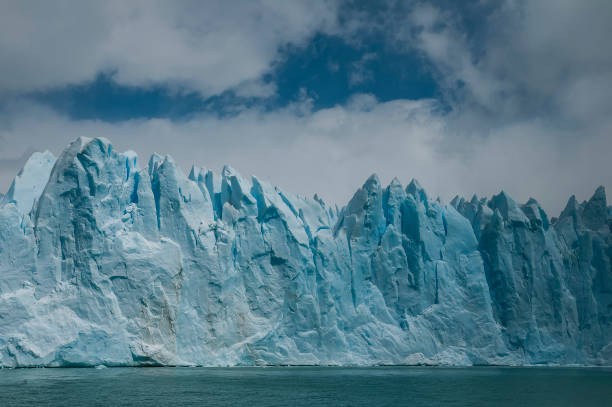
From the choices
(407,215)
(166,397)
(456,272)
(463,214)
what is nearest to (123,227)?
(166,397)

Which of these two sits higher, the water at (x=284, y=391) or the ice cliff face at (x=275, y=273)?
the ice cliff face at (x=275, y=273)

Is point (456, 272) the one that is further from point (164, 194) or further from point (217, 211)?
point (164, 194)

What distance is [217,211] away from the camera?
1750 inches

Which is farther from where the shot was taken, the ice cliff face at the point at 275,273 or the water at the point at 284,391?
the ice cliff face at the point at 275,273

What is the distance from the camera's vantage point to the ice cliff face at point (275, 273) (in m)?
35.4

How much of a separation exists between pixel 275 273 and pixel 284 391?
16383 mm

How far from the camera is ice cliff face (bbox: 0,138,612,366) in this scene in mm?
35375

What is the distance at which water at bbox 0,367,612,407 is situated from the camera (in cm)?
2208

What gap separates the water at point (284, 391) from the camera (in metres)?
22.1

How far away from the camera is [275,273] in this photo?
4222 centimetres

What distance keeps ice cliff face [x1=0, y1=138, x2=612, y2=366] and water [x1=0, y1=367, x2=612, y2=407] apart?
17.4 feet

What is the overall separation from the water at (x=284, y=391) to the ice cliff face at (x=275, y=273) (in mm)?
5301

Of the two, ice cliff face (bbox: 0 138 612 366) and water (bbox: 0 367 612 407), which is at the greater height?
ice cliff face (bbox: 0 138 612 366)

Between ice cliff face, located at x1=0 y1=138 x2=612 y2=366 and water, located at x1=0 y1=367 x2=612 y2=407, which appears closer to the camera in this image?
water, located at x1=0 y1=367 x2=612 y2=407
